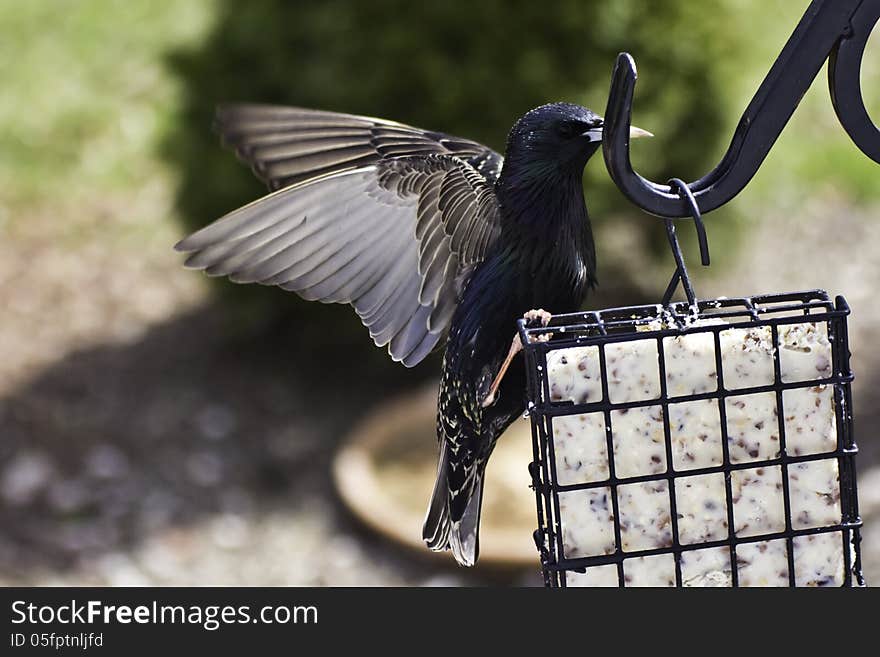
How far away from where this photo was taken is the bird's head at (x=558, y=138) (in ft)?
6.69

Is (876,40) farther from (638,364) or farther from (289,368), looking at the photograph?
(638,364)

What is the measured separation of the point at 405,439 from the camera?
4.31m

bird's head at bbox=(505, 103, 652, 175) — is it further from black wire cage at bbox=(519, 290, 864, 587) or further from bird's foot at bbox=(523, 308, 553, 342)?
black wire cage at bbox=(519, 290, 864, 587)

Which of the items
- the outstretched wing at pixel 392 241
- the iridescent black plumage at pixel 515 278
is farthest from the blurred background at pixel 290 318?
the outstretched wing at pixel 392 241

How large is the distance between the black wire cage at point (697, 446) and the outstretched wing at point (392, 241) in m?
0.65

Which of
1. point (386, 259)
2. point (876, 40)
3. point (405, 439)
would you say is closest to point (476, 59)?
point (405, 439)

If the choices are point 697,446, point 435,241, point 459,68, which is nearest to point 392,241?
point 435,241

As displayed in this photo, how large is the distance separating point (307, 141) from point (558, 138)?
64 cm

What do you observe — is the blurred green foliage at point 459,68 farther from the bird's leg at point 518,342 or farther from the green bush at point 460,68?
the bird's leg at point 518,342

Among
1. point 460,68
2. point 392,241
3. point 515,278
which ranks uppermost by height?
point 460,68

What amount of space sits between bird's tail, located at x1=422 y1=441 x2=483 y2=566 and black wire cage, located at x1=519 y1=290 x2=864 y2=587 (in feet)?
2.14

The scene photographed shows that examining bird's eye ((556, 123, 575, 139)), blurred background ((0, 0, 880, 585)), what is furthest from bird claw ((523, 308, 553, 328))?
blurred background ((0, 0, 880, 585))

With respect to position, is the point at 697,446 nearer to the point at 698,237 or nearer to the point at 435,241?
the point at 698,237

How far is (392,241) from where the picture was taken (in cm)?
231
